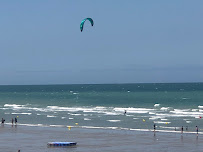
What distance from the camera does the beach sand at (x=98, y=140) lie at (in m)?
41.2

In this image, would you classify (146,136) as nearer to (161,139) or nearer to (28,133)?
(161,139)

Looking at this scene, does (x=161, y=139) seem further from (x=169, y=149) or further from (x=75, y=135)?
(x=75, y=135)

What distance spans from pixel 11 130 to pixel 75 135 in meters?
9.35

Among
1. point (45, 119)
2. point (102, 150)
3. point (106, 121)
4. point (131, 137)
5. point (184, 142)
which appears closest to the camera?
point (102, 150)

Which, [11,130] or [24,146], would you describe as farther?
[11,130]

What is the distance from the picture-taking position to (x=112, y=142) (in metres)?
45.0

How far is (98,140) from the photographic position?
4653cm

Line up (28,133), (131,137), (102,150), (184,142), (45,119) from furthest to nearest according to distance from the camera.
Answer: (45,119)
(28,133)
(131,137)
(184,142)
(102,150)

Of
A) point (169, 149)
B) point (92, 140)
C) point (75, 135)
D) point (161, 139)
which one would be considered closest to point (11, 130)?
point (75, 135)

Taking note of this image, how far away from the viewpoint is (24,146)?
4275cm

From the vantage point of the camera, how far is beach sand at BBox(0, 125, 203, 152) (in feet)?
135

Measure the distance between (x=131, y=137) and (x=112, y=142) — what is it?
3991 mm

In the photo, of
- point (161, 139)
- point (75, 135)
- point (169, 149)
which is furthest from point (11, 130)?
point (169, 149)

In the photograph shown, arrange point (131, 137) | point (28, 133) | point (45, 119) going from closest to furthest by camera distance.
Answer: point (131, 137) < point (28, 133) < point (45, 119)
